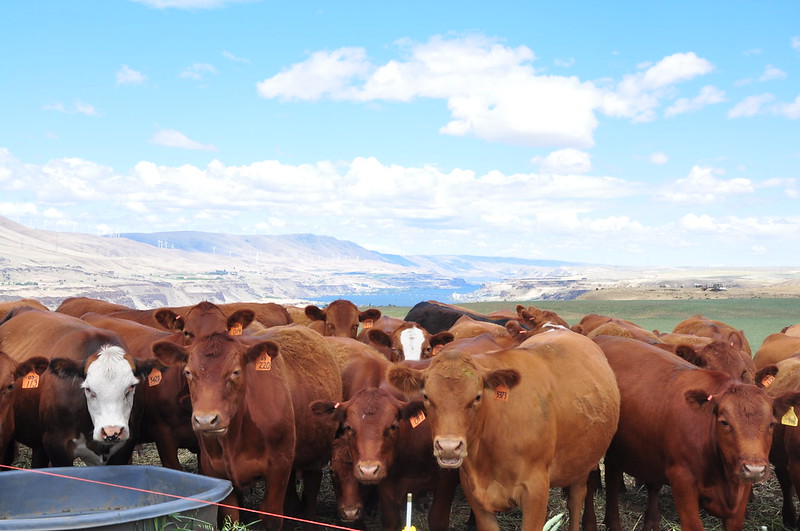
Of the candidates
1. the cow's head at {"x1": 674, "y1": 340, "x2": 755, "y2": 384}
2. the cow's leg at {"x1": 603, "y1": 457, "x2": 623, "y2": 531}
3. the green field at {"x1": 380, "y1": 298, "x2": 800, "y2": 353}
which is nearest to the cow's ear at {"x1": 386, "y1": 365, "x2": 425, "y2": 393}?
the cow's leg at {"x1": 603, "y1": 457, "x2": 623, "y2": 531}

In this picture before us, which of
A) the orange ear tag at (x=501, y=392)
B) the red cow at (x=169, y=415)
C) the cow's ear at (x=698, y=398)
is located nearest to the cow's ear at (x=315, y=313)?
the red cow at (x=169, y=415)

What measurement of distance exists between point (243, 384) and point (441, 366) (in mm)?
1764

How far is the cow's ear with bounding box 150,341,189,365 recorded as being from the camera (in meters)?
6.09

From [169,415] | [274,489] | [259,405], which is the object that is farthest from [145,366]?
[274,489]

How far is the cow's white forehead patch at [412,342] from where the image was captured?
31.2 ft

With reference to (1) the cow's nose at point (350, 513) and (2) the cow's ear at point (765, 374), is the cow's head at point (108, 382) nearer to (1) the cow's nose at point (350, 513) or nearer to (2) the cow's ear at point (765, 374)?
(1) the cow's nose at point (350, 513)

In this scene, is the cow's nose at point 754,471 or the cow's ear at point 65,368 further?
the cow's ear at point 65,368

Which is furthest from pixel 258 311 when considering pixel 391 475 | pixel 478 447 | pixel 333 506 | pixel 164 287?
pixel 164 287

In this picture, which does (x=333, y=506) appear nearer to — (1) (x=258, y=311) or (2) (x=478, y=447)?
(2) (x=478, y=447)

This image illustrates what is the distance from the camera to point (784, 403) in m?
5.93

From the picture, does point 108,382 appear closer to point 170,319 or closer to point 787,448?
point 170,319

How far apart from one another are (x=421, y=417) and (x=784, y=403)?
3082 mm

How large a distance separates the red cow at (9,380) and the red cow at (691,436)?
5722mm

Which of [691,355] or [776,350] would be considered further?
[776,350]
